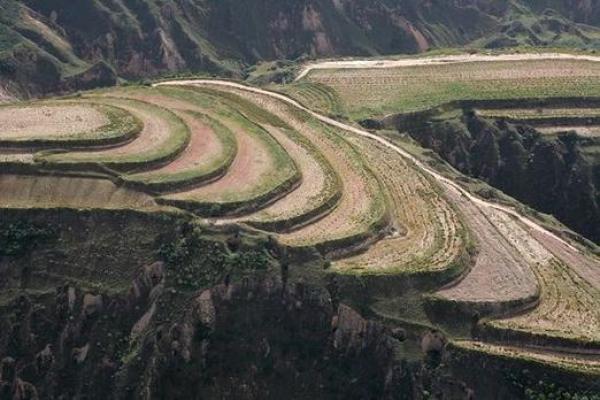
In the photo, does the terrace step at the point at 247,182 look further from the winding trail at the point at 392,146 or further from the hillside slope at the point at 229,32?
the hillside slope at the point at 229,32

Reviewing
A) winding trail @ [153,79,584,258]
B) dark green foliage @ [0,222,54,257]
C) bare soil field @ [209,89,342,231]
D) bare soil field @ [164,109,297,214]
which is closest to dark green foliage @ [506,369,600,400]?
winding trail @ [153,79,584,258]

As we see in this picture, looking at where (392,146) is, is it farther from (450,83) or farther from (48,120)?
(48,120)

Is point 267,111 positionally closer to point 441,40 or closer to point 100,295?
point 100,295

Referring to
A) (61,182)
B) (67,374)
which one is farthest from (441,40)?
(67,374)

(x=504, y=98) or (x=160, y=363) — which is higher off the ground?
(x=504, y=98)

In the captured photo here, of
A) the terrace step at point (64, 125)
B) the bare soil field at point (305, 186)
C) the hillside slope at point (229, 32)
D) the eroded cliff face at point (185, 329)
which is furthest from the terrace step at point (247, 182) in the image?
the hillside slope at point (229, 32)

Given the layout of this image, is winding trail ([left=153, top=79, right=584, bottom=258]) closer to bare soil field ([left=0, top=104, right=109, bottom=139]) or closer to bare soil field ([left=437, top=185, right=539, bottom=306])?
bare soil field ([left=437, top=185, right=539, bottom=306])
